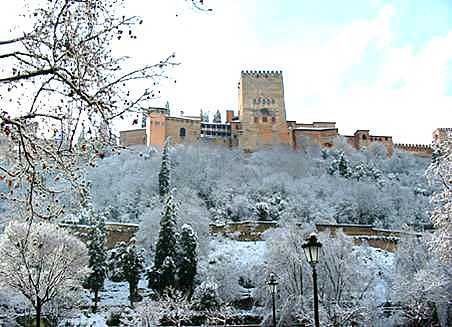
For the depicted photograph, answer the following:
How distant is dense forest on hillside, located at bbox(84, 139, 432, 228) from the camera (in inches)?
1950

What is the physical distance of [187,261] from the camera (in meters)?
31.7

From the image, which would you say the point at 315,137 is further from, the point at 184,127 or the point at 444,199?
the point at 444,199

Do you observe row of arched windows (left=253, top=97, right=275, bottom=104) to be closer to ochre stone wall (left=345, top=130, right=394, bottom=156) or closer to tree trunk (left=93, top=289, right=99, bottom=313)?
ochre stone wall (left=345, top=130, right=394, bottom=156)

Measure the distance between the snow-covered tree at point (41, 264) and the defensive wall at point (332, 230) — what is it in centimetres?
1665

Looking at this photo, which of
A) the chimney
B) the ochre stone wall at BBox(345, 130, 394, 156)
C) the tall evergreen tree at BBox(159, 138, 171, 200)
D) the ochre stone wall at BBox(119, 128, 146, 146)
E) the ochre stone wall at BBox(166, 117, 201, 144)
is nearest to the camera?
the tall evergreen tree at BBox(159, 138, 171, 200)

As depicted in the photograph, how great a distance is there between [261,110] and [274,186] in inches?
725

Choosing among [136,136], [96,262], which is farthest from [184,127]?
[96,262]

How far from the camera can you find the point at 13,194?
18.5 feet

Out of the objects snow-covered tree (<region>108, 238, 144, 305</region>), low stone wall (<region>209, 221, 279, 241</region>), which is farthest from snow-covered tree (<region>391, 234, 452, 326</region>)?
snow-covered tree (<region>108, 238, 144, 305</region>)

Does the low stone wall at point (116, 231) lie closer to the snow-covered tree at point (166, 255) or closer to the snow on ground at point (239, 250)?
the snow on ground at point (239, 250)

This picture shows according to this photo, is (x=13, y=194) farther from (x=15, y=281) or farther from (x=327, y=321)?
(x=327, y=321)

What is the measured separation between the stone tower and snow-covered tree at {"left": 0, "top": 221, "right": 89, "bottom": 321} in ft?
141

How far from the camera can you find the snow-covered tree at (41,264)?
18.0 meters

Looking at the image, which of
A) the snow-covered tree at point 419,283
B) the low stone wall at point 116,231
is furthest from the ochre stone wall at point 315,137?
the snow-covered tree at point 419,283
